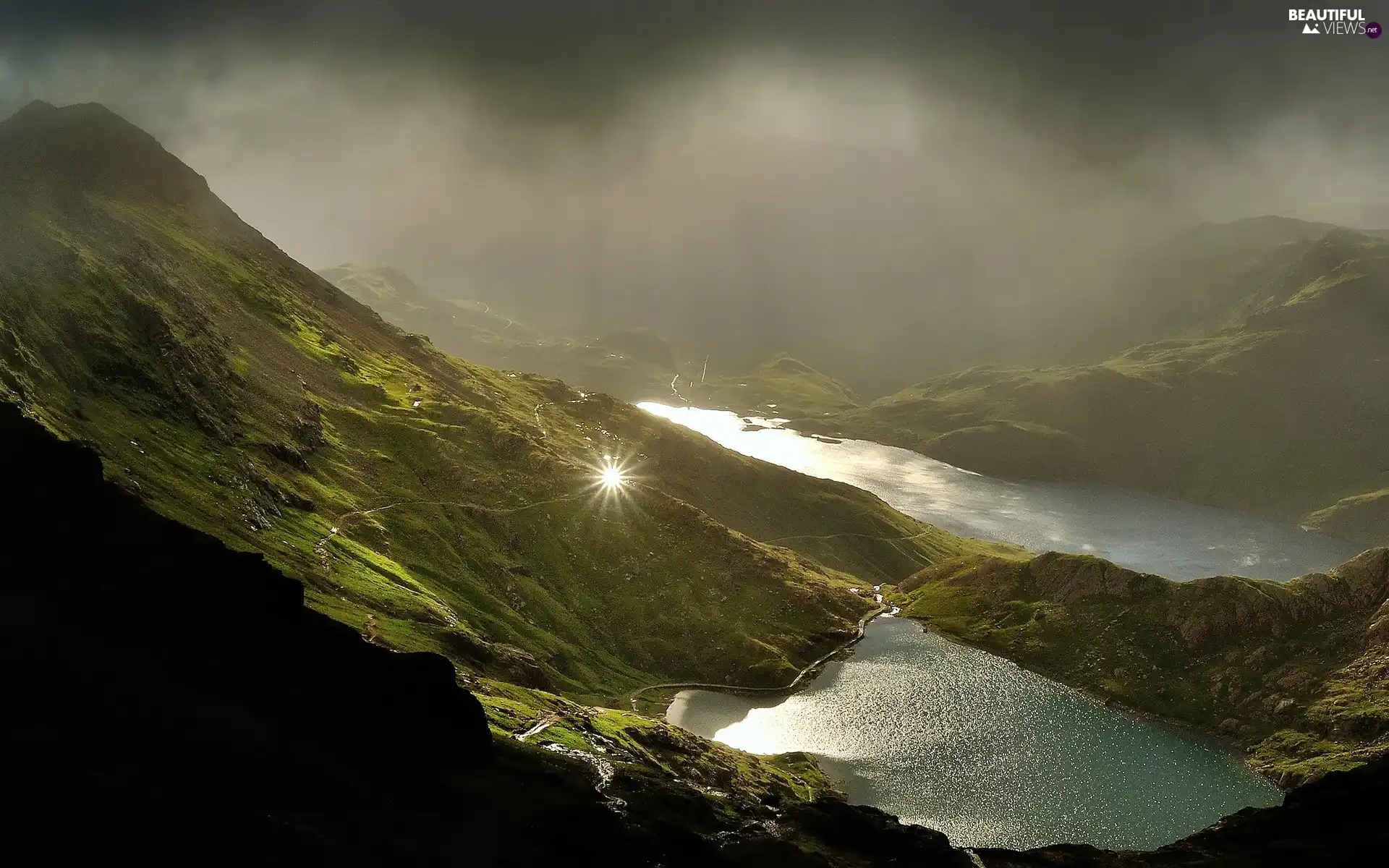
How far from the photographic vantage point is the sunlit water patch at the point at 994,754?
13275cm

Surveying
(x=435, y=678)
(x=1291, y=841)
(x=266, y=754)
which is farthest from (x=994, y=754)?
(x=266, y=754)

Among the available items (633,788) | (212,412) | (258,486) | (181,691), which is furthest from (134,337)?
(633,788)

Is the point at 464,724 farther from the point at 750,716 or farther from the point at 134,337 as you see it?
the point at 134,337

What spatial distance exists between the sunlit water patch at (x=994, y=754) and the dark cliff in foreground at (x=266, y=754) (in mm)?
26847

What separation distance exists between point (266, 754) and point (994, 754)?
136 meters

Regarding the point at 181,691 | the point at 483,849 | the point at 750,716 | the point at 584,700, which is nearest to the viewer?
the point at 483,849

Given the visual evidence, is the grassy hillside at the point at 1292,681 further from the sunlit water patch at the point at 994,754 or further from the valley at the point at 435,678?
the sunlit water patch at the point at 994,754

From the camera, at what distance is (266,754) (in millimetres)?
71750

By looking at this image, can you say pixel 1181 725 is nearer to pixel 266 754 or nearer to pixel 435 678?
pixel 435 678

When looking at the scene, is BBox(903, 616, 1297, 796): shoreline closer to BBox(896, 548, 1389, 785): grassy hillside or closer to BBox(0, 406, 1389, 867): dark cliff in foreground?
BBox(896, 548, 1389, 785): grassy hillside

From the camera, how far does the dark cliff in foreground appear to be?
201ft

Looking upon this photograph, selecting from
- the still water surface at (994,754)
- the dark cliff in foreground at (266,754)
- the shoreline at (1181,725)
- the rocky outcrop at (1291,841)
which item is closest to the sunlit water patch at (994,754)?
the still water surface at (994,754)

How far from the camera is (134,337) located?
158375 millimetres

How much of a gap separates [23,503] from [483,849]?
217 ft
